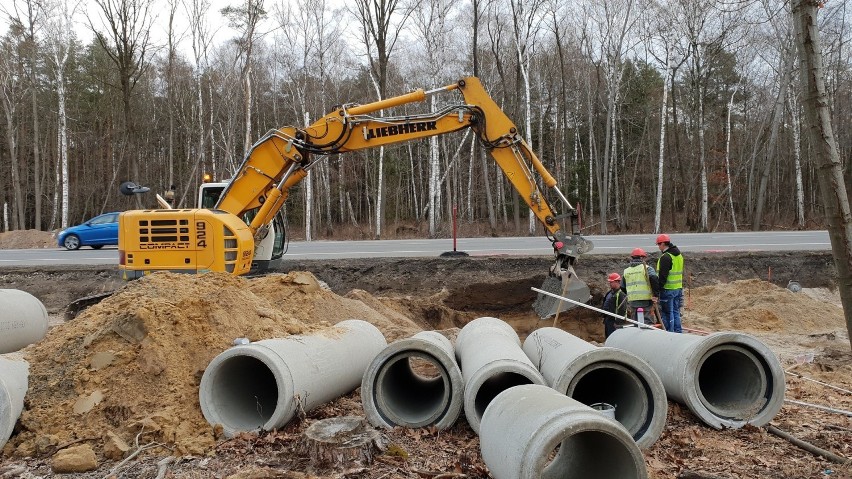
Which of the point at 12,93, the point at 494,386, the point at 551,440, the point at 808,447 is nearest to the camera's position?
the point at 551,440

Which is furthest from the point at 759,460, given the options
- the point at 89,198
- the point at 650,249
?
the point at 89,198

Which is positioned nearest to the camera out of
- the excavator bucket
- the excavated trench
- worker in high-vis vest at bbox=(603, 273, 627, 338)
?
the excavator bucket

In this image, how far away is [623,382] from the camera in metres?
5.82

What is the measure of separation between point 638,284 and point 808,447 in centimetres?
475

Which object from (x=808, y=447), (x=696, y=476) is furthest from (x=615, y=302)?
(x=696, y=476)

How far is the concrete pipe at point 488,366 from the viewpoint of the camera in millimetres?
5207

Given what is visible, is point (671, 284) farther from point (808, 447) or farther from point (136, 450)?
point (136, 450)

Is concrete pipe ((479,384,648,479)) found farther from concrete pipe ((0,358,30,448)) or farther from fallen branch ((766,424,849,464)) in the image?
concrete pipe ((0,358,30,448))

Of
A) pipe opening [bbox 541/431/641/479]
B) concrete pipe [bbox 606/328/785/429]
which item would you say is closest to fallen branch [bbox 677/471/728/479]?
pipe opening [bbox 541/431/641/479]

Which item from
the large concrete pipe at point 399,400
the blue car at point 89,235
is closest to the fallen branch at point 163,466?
the large concrete pipe at point 399,400

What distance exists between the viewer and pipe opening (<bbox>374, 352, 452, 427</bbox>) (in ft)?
18.5

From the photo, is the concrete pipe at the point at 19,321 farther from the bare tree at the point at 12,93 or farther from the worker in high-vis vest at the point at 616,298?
the bare tree at the point at 12,93

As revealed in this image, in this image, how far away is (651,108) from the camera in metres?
39.4

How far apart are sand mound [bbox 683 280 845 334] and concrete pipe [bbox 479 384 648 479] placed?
27.2 ft
